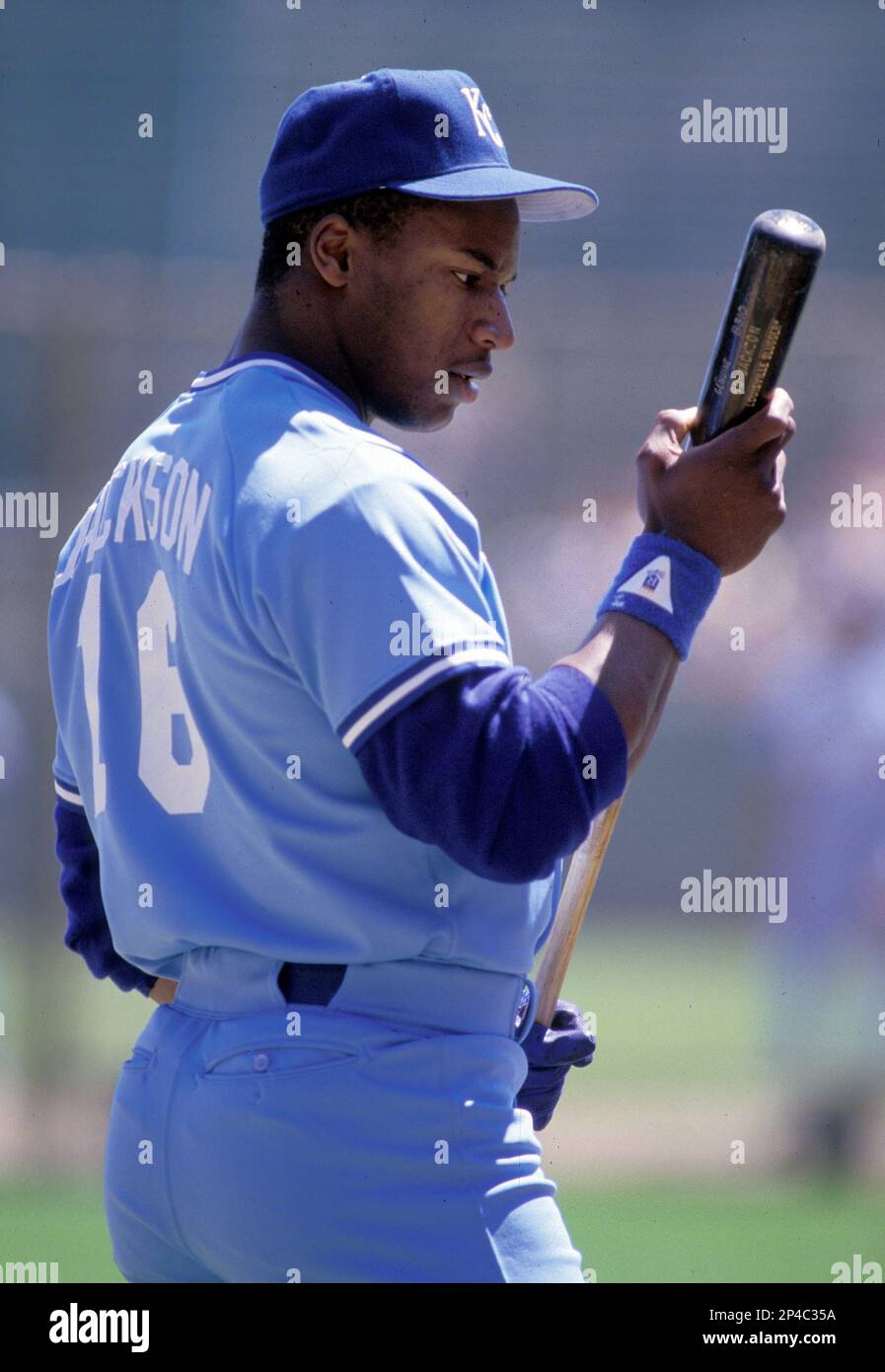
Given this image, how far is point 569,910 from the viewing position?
204cm

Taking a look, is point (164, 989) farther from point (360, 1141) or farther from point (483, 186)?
point (483, 186)

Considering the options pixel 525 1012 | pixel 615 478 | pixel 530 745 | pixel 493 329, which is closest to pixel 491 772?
pixel 530 745

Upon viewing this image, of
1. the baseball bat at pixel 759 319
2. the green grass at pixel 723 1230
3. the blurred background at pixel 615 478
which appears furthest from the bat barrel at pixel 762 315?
the blurred background at pixel 615 478

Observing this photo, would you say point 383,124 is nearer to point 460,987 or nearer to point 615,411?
point 460,987

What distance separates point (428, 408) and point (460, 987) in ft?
1.85

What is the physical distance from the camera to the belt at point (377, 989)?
1.45 meters

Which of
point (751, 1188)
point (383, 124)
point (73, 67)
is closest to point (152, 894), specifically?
point (383, 124)

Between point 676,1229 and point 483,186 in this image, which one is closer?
point 483,186

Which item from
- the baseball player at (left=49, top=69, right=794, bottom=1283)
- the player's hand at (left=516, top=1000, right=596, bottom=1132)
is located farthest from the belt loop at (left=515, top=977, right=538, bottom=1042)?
the player's hand at (left=516, top=1000, right=596, bottom=1132)

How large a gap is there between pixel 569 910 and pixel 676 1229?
2900 mm

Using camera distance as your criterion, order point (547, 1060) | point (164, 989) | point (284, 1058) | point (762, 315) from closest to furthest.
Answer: point (284, 1058) < point (762, 315) < point (164, 989) < point (547, 1060)

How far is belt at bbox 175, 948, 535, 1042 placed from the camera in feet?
4.74

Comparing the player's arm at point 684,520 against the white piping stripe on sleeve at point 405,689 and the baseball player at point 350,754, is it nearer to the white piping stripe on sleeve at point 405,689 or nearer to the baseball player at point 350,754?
the baseball player at point 350,754

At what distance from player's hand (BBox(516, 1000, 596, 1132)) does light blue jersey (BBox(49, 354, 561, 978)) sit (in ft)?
1.36
